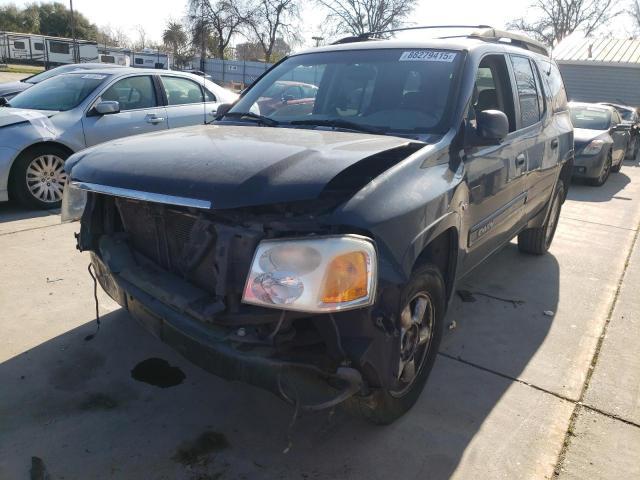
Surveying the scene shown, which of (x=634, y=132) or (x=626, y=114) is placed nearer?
(x=634, y=132)

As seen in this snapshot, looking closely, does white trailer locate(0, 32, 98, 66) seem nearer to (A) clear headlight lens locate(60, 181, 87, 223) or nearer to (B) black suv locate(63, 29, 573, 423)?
(A) clear headlight lens locate(60, 181, 87, 223)

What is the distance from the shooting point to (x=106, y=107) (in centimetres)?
626

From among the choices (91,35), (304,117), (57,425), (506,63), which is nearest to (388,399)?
(57,425)

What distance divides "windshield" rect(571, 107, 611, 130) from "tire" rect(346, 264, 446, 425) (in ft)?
31.4

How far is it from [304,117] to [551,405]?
228 centimetres

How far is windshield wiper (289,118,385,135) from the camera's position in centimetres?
299

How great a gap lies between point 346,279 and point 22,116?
5.70 metres

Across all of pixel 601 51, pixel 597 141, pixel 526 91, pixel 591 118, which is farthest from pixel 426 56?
pixel 601 51

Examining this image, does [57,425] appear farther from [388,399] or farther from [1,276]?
[1,276]

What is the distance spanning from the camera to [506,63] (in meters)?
3.71

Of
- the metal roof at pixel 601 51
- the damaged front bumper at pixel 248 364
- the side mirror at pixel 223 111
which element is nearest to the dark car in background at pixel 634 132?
the metal roof at pixel 601 51

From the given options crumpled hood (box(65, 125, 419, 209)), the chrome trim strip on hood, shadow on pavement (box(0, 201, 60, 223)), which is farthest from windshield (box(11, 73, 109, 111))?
the chrome trim strip on hood

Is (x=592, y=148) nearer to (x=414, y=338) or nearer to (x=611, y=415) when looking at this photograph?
(x=611, y=415)

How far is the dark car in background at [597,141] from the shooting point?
9.68m
